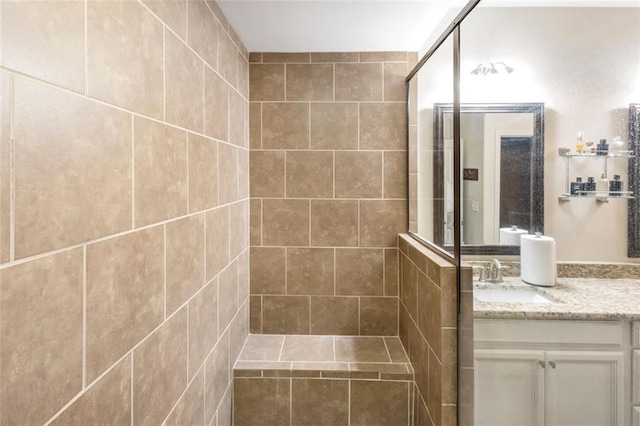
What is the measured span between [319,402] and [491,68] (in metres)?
1.84

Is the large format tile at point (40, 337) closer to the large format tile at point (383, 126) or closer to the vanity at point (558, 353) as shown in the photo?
the vanity at point (558, 353)

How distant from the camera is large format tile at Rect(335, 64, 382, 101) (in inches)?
89.7

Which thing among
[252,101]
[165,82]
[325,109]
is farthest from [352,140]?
[165,82]

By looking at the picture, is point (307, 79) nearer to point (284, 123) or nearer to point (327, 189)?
point (284, 123)

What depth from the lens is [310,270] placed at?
2336 millimetres

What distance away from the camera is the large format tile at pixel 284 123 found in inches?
90.0

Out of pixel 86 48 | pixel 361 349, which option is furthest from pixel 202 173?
pixel 361 349

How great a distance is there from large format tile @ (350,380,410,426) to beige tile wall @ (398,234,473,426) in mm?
81

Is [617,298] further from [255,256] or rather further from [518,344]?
[255,256]

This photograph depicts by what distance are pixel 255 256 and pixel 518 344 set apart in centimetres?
161

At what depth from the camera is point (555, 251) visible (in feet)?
3.28

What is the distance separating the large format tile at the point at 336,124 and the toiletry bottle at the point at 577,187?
145cm

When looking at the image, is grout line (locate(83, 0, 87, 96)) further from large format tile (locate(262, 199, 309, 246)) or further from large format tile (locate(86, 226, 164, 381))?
large format tile (locate(262, 199, 309, 246))

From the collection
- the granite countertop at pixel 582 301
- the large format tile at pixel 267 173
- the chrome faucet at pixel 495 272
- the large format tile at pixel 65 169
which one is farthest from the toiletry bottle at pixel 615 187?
the large format tile at pixel 267 173
